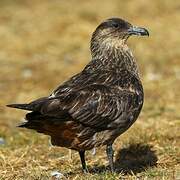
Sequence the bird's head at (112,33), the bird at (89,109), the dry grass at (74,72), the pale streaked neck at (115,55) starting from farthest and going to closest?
the dry grass at (74,72) → the bird's head at (112,33) → the pale streaked neck at (115,55) → the bird at (89,109)

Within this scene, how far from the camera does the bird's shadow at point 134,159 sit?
23.7 ft

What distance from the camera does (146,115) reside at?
1016 cm

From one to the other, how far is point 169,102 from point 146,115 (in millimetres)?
969

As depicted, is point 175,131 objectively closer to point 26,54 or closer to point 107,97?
point 107,97

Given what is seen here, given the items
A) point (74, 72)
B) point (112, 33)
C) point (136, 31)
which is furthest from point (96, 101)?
point (74, 72)

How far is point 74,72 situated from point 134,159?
628cm

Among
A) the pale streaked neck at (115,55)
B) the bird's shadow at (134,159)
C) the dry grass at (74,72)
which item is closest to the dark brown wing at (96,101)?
the pale streaked neck at (115,55)

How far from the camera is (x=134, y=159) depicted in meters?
7.80

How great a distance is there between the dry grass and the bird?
38 centimetres

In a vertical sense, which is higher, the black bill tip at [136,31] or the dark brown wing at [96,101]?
the black bill tip at [136,31]

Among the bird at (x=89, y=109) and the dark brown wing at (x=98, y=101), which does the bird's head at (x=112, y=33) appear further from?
the dark brown wing at (x=98, y=101)

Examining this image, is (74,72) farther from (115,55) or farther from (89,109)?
(89,109)

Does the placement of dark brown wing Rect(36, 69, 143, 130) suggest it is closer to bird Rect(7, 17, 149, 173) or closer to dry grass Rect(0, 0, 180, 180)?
bird Rect(7, 17, 149, 173)

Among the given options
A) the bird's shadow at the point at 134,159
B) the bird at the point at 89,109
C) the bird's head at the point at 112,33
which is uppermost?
the bird's head at the point at 112,33
